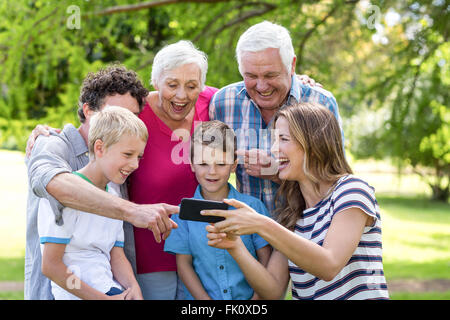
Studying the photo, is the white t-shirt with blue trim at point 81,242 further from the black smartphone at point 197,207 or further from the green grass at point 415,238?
the green grass at point 415,238

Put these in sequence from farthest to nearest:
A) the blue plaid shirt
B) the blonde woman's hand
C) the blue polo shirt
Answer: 1. the blue plaid shirt
2. the blue polo shirt
3. the blonde woman's hand

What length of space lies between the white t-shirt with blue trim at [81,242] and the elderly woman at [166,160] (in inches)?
15.8

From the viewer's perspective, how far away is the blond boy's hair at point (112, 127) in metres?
2.39

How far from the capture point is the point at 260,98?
3021 millimetres

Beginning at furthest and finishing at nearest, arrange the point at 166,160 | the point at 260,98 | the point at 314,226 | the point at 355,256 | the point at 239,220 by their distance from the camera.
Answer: the point at 260,98 → the point at 166,160 → the point at 314,226 → the point at 355,256 → the point at 239,220

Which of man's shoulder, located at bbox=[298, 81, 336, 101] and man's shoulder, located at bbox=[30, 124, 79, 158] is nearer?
man's shoulder, located at bbox=[30, 124, 79, 158]

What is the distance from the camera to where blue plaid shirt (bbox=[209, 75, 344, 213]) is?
3018mm

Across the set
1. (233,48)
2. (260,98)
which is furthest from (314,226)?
(233,48)

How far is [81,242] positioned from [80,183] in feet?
0.99

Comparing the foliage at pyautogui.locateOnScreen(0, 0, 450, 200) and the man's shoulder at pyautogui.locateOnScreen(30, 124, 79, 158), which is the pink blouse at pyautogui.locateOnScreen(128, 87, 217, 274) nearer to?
the man's shoulder at pyautogui.locateOnScreen(30, 124, 79, 158)

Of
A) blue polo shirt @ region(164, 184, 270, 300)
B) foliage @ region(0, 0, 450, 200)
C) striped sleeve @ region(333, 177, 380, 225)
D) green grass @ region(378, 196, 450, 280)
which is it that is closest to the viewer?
striped sleeve @ region(333, 177, 380, 225)

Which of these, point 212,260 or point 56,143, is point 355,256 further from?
point 56,143

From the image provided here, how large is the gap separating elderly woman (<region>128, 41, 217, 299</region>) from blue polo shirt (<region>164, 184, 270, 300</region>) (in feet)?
0.71

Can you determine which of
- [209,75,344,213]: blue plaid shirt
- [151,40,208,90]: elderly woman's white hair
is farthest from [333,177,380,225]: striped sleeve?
[151,40,208,90]: elderly woman's white hair
